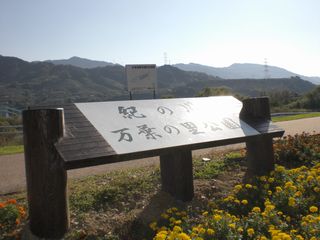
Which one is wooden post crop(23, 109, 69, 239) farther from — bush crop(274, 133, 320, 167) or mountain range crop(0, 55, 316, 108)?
mountain range crop(0, 55, 316, 108)

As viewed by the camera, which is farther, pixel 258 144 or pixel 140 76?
pixel 140 76

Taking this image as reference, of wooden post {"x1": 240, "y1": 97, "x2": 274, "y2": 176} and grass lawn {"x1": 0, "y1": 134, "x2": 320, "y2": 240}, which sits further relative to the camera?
wooden post {"x1": 240, "y1": 97, "x2": 274, "y2": 176}

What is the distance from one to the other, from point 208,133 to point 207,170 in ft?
5.54

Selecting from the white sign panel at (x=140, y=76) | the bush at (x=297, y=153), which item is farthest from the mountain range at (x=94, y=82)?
the bush at (x=297, y=153)

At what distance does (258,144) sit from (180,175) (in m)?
1.75

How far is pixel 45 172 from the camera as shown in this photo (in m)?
3.93

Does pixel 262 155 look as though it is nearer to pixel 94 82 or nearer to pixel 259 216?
pixel 259 216

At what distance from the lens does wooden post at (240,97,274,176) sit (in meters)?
6.36

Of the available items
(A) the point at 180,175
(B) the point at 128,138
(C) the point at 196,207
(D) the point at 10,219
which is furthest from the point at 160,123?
(D) the point at 10,219

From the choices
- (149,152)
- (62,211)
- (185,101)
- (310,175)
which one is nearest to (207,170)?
(185,101)

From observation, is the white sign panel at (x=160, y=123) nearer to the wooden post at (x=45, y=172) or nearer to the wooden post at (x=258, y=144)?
the wooden post at (x=258, y=144)

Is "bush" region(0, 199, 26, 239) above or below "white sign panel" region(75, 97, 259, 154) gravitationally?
below

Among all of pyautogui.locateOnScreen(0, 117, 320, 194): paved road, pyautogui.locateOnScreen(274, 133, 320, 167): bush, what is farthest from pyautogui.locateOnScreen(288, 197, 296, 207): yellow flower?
pyautogui.locateOnScreen(0, 117, 320, 194): paved road

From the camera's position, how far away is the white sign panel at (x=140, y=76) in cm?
1630
